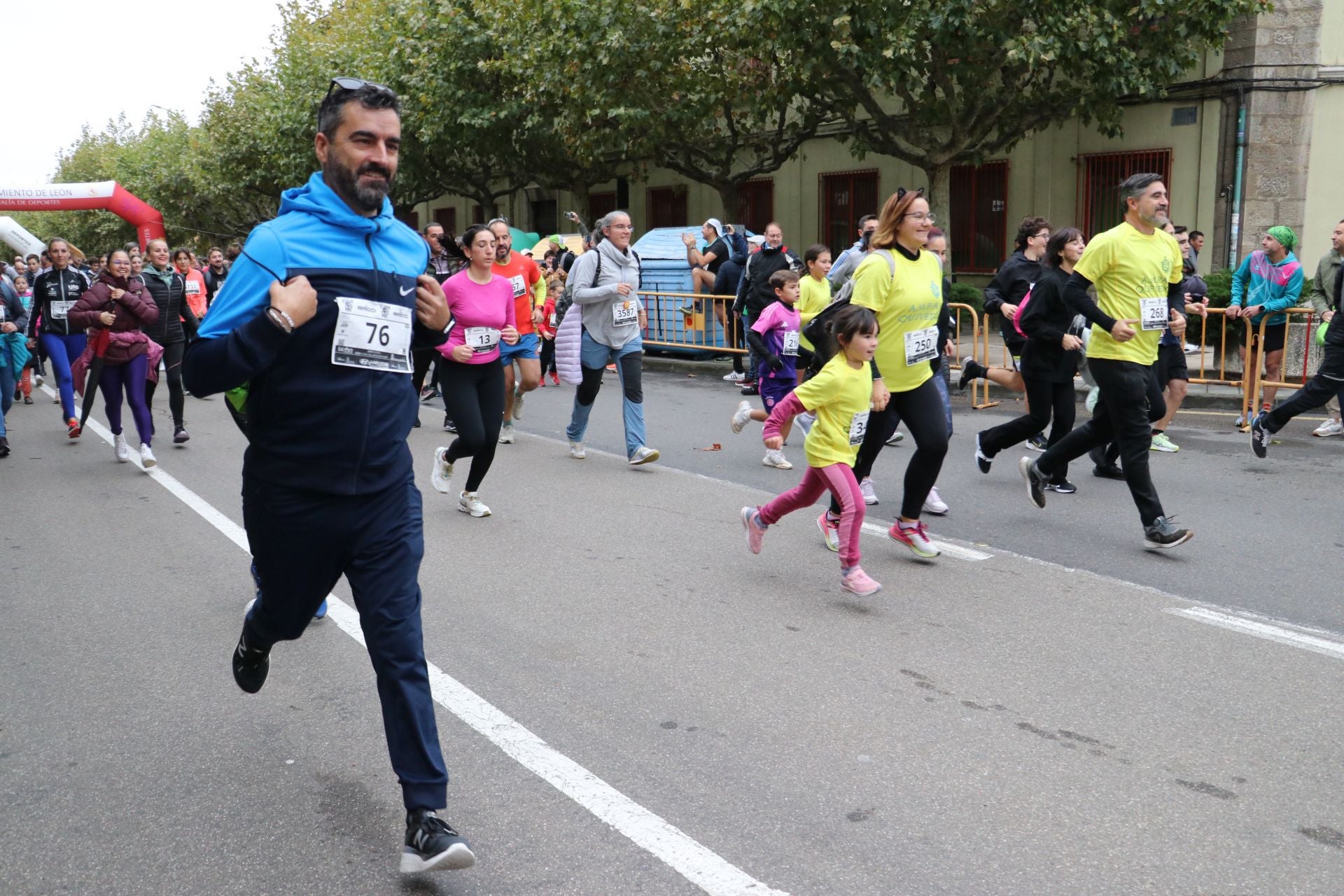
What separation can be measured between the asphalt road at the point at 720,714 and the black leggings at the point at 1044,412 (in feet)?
2.33

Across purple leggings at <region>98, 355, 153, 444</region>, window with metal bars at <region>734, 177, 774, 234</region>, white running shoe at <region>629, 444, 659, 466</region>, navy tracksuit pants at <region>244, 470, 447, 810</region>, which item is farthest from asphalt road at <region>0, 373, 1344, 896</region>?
window with metal bars at <region>734, 177, 774, 234</region>

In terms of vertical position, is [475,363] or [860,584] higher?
[475,363]

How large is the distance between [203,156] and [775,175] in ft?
77.7

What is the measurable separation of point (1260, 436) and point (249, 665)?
7.59 metres

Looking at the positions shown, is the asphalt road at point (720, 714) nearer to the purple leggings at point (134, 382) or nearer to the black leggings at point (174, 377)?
the purple leggings at point (134, 382)

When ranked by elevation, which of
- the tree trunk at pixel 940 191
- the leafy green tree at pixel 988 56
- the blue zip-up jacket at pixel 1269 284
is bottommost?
the blue zip-up jacket at pixel 1269 284

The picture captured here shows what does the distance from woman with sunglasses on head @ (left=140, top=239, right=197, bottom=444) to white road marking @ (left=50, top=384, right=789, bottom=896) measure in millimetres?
6870

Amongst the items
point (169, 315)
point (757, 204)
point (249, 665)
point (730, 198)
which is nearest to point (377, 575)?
point (249, 665)

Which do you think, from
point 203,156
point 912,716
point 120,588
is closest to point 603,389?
point 120,588

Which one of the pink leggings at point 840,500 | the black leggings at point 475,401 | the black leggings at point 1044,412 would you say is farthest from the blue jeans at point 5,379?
the black leggings at point 1044,412

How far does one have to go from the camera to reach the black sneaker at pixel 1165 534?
6.62m

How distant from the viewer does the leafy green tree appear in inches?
640

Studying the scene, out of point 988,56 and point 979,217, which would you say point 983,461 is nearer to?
point 988,56

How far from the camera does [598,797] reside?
3799 millimetres
